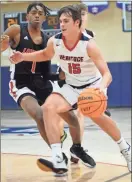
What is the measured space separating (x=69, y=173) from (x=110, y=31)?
7.89 m

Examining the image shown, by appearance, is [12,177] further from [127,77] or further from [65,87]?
[127,77]

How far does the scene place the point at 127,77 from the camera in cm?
1147

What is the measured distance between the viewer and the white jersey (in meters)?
4.02

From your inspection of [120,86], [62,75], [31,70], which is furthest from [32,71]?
[120,86]

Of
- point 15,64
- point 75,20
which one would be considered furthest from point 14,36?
point 75,20

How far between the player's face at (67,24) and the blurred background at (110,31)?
744cm

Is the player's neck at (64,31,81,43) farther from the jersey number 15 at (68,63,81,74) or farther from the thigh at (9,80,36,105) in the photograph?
the thigh at (9,80,36,105)

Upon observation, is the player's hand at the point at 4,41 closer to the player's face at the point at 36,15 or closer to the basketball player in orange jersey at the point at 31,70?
the basketball player in orange jersey at the point at 31,70

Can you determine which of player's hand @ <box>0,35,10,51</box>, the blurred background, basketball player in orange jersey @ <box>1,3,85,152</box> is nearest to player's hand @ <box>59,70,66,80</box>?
basketball player in orange jersey @ <box>1,3,85,152</box>

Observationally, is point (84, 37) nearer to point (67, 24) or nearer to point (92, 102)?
point (67, 24)

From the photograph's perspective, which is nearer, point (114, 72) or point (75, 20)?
point (75, 20)

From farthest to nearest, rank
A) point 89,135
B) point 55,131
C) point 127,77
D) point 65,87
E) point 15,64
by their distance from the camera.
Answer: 1. point 127,77
2. point 89,135
3. point 15,64
4. point 65,87
5. point 55,131

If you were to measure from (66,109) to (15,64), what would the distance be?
87 cm

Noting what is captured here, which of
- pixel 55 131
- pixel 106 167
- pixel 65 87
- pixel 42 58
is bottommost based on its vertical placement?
pixel 106 167
